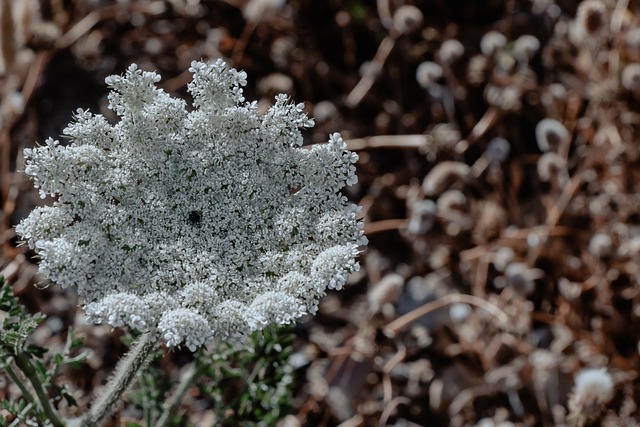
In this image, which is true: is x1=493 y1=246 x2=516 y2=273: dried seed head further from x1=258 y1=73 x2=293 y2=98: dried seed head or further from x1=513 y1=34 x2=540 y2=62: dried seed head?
x1=258 y1=73 x2=293 y2=98: dried seed head

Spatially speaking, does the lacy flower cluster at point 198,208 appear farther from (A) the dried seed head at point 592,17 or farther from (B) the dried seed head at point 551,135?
(A) the dried seed head at point 592,17

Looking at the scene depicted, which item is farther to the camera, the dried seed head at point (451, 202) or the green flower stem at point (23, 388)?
the dried seed head at point (451, 202)

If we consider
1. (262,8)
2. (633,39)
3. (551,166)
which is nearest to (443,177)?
(551,166)

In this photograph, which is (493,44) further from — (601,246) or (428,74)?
(601,246)

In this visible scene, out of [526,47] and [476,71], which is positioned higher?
[526,47]

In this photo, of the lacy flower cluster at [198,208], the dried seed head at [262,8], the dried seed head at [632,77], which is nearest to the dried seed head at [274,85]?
the dried seed head at [262,8]
